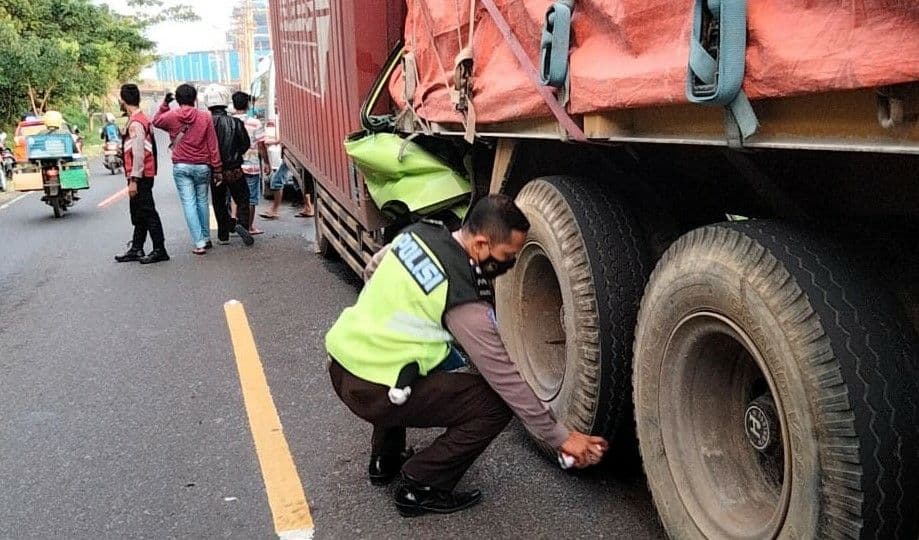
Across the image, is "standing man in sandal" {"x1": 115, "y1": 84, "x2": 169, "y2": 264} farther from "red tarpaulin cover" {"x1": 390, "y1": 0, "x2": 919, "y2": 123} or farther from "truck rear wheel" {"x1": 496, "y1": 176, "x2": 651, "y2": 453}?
"truck rear wheel" {"x1": 496, "y1": 176, "x2": 651, "y2": 453}

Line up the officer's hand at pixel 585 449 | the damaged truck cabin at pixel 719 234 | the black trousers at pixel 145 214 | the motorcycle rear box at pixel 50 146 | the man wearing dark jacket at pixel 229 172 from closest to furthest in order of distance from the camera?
the damaged truck cabin at pixel 719 234
the officer's hand at pixel 585 449
the black trousers at pixel 145 214
the man wearing dark jacket at pixel 229 172
the motorcycle rear box at pixel 50 146

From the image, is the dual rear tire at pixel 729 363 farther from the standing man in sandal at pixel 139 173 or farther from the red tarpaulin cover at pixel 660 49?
the standing man in sandal at pixel 139 173

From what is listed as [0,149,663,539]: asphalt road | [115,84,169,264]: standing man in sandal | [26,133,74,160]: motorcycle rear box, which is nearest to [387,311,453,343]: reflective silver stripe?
[0,149,663,539]: asphalt road

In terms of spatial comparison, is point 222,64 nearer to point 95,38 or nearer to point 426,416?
point 95,38

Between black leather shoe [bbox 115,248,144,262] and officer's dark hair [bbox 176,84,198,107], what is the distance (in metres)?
1.55

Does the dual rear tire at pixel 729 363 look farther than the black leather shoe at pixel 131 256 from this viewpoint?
No

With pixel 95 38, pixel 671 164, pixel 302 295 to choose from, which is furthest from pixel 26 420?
pixel 95 38

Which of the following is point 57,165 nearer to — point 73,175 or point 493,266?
point 73,175

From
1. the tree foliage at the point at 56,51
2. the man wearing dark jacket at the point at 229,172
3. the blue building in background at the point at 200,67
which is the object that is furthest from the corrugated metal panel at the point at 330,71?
the blue building in background at the point at 200,67

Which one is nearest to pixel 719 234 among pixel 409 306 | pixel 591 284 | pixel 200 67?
pixel 591 284

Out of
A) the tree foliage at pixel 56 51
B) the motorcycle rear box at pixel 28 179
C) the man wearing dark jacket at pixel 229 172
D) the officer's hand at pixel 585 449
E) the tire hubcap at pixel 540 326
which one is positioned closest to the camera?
the officer's hand at pixel 585 449

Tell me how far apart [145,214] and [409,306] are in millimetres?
6579

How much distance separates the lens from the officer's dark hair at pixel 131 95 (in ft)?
27.9

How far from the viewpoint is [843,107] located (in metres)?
1.81
